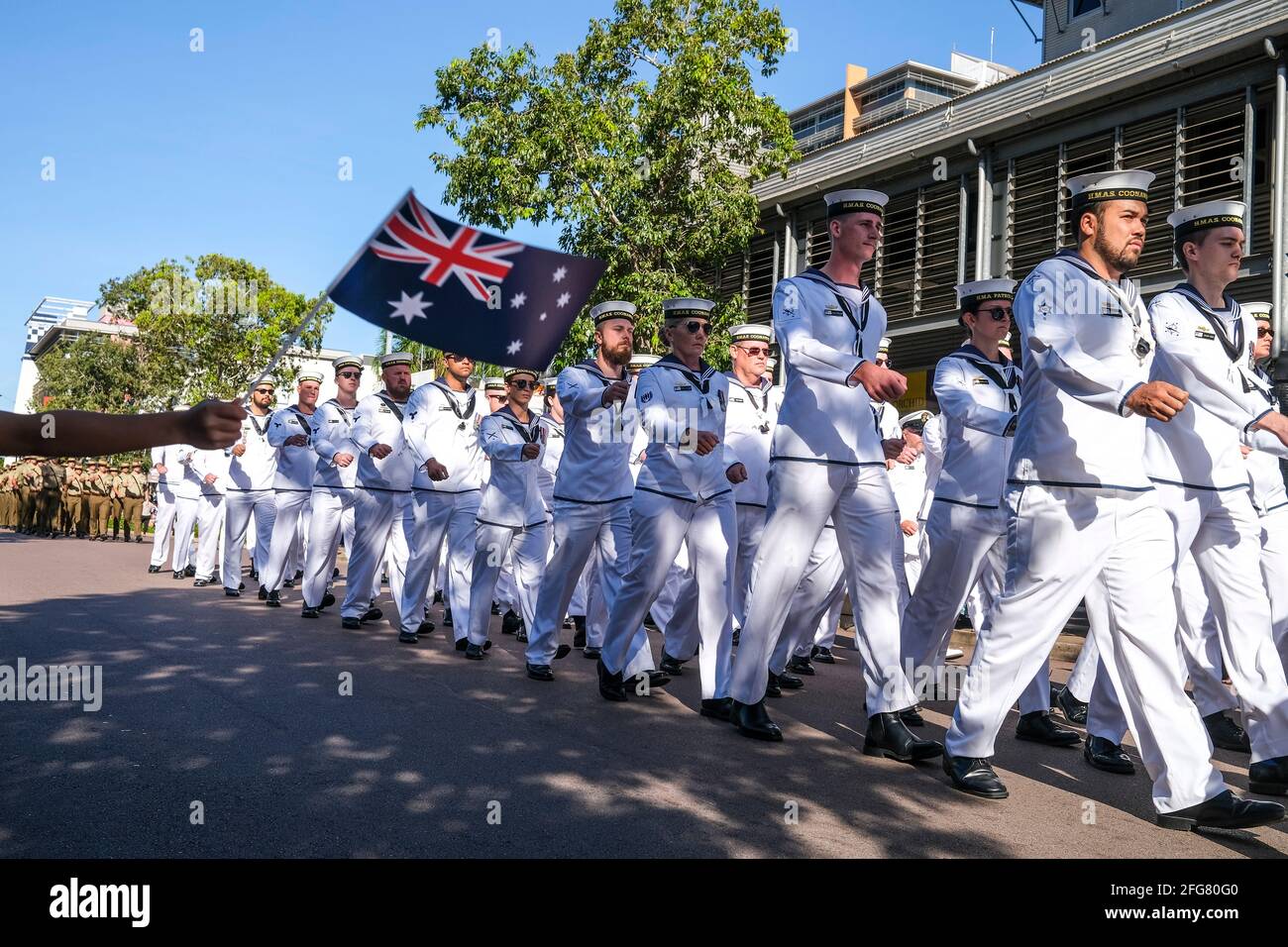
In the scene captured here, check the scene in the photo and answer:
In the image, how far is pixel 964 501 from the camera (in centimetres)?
662

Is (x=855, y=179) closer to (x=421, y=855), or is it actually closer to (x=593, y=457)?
(x=593, y=457)

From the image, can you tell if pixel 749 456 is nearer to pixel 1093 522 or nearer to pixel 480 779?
pixel 1093 522

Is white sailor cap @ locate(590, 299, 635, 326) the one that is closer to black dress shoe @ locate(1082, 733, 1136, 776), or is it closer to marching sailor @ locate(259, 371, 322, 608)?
black dress shoe @ locate(1082, 733, 1136, 776)

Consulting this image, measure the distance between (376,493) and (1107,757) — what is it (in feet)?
22.5

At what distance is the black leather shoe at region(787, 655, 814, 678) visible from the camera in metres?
8.82

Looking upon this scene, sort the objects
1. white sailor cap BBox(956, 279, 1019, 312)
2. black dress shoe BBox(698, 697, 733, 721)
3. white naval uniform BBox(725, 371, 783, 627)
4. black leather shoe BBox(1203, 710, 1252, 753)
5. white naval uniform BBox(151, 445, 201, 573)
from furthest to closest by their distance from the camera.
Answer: white naval uniform BBox(151, 445, 201, 573) → white naval uniform BBox(725, 371, 783, 627) → white sailor cap BBox(956, 279, 1019, 312) → black dress shoe BBox(698, 697, 733, 721) → black leather shoe BBox(1203, 710, 1252, 753)

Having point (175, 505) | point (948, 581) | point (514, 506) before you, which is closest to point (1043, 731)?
point (948, 581)

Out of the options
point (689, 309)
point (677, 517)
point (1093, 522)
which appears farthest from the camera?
point (689, 309)

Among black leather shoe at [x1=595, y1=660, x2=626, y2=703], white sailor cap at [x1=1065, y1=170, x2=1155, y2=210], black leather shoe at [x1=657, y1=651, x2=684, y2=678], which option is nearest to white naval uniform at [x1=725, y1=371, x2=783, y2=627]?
black leather shoe at [x1=657, y1=651, x2=684, y2=678]

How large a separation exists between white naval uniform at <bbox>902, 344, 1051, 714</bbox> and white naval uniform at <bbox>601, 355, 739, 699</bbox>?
1.16 m

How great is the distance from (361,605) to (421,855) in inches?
269

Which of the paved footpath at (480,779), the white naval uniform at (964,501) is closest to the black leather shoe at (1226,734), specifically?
the paved footpath at (480,779)

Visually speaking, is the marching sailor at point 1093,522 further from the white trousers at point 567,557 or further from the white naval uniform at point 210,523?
the white naval uniform at point 210,523
